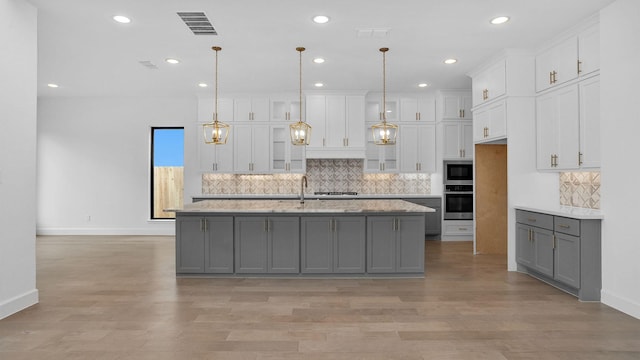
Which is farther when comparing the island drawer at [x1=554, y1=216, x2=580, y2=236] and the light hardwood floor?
the island drawer at [x1=554, y1=216, x2=580, y2=236]

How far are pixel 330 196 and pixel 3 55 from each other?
5.10 meters

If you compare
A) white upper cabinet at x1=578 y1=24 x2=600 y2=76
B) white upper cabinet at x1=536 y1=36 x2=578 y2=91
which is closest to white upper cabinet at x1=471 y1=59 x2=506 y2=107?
white upper cabinet at x1=536 y1=36 x2=578 y2=91

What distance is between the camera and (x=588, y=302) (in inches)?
150

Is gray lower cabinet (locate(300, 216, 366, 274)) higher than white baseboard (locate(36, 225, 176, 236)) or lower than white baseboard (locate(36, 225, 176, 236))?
higher

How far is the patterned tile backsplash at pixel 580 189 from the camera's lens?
4.50 m

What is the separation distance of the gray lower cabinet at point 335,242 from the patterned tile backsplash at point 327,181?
10.9 ft

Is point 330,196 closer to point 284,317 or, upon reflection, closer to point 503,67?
point 503,67

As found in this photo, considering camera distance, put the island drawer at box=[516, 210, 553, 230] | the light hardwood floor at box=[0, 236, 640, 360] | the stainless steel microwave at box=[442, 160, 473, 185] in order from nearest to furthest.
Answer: the light hardwood floor at box=[0, 236, 640, 360] → the island drawer at box=[516, 210, 553, 230] → the stainless steel microwave at box=[442, 160, 473, 185]

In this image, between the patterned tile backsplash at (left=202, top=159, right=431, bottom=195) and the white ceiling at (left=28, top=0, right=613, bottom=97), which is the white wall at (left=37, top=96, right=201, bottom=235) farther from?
the white ceiling at (left=28, top=0, right=613, bottom=97)

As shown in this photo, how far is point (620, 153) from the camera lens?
3.64 metres

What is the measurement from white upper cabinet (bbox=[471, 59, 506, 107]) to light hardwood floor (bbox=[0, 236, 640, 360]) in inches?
96.1

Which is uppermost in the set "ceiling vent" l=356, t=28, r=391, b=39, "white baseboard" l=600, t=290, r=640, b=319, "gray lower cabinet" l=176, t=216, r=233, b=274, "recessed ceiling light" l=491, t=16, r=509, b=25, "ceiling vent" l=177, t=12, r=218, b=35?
"ceiling vent" l=177, t=12, r=218, b=35

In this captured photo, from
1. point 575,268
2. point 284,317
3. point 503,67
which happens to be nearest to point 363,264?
point 284,317

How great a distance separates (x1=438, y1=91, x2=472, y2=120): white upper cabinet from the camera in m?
7.57
